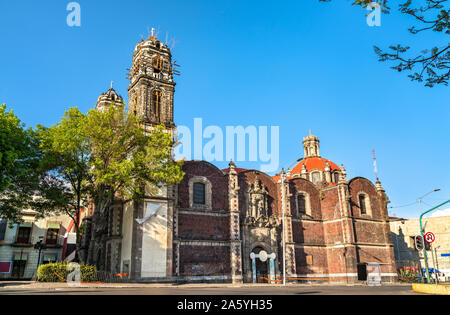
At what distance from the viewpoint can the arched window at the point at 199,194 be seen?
32.1 meters

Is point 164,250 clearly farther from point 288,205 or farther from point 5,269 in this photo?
point 5,269

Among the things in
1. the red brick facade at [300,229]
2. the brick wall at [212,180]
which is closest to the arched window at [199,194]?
the red brick facade at [300,229]

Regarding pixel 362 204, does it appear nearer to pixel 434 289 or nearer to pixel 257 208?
pixel 257 208

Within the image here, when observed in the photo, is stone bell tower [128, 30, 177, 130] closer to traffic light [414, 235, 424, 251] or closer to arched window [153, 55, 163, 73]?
arched window [153, 55, 163, 73]

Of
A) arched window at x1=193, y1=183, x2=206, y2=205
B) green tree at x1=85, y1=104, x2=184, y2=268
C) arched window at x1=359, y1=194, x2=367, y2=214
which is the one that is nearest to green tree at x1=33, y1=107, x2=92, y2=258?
green tree at x1=85, y1=104, x2=184, y2=268

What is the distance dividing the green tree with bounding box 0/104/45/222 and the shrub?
566 centimetres

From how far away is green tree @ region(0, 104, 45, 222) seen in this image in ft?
72.3

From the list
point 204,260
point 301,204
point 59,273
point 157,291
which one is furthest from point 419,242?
point 301,204

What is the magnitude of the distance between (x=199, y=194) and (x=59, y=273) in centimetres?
1344

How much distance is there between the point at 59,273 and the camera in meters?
22.4

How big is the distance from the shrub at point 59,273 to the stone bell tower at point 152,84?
14032mm
